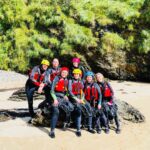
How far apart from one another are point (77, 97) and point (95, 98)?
1.51 feet

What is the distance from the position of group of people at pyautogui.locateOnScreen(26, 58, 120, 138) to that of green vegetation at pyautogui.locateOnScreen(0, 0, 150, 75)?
7796 mm

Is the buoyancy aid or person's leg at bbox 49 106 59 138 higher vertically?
the buoyancy aid

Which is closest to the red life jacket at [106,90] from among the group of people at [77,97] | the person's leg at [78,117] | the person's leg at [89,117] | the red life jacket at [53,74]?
the group of people at [77,97]

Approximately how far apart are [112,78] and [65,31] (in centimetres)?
277

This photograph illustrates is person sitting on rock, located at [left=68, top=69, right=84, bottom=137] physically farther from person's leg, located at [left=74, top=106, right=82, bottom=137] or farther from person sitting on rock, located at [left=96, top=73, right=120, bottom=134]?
person sitting on rock, located at [left=96, top=73, right=120, bottom=134]

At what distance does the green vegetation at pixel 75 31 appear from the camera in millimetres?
19438

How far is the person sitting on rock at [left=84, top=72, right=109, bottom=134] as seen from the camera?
1133 cm

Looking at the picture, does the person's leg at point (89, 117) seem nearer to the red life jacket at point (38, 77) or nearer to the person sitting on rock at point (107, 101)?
the person sitting on rock at point (107, 101)

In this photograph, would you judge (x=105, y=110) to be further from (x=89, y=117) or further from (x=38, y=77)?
(x=38, y=77)

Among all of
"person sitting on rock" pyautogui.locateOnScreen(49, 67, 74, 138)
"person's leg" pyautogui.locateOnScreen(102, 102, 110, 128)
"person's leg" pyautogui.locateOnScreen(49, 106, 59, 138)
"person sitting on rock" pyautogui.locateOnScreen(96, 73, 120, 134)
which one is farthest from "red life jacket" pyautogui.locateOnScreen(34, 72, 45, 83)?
"person's leg" pyautogui.locateOnScreen(102, 102, 110, 128)

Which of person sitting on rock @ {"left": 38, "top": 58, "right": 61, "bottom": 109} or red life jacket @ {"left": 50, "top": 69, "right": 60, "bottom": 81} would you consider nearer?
person sitting on rock @ {"left": 38, "top": 58, "right": 61, "bottom": 109}

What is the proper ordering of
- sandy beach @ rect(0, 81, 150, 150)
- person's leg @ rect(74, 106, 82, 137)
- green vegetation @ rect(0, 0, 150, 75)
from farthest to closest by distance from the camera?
1. green vegetation @ rect(0, 0, 150, 75)
2. person's leg @ rect(74, 106, 82, 137)
3. sandy beach @ rect(0, 81, 150, 150)

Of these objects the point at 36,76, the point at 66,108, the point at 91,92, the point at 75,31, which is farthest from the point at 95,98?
the point at 75,31

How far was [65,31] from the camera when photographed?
64.6 ft
